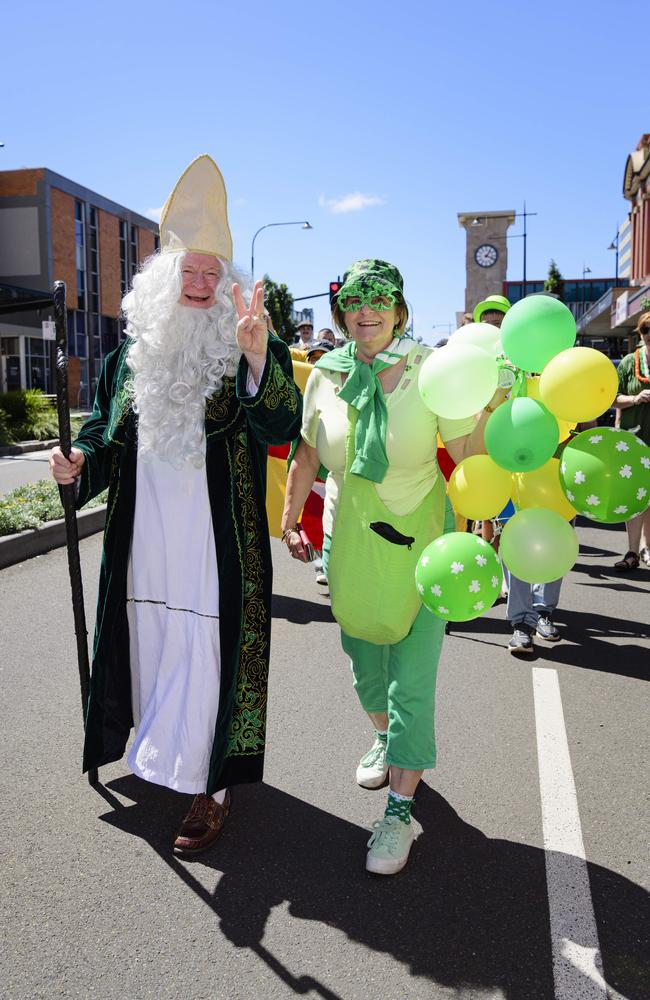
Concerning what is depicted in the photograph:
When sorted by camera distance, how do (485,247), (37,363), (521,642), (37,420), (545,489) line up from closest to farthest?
1. (545,489)
2. (521,642)
3. (37,420)
4. (37,363)
5. (485,247)

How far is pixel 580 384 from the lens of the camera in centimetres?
233

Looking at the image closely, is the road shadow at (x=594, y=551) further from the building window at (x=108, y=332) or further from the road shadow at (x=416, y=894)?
the building window at (x=108, y=332)

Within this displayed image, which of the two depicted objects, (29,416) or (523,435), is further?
(29,416)

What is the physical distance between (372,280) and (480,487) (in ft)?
2.44

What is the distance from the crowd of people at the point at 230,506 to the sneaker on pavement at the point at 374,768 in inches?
8.7

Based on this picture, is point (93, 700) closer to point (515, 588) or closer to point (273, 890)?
point (273, 890)

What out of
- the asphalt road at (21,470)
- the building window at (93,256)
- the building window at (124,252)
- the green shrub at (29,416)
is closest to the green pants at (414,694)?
the asphalt road at (21,470)

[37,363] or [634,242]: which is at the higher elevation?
[634,242]

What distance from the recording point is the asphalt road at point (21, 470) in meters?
13.1

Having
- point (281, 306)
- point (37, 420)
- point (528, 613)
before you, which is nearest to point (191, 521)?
point (528, 613)

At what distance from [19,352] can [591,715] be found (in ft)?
120

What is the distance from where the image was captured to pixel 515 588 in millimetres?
5004

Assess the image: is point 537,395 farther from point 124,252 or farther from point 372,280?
point 124,252

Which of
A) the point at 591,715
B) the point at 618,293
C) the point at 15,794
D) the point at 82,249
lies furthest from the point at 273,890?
the point at 82,249
